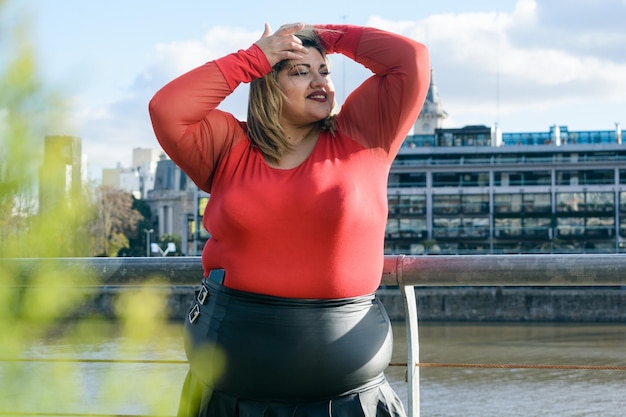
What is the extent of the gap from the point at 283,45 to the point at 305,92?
0.08 m

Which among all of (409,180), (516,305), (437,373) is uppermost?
(409,180)

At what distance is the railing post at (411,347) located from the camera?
1.79 m

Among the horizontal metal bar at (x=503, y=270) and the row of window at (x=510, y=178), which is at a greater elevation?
the row of window at (x=510, y=178)

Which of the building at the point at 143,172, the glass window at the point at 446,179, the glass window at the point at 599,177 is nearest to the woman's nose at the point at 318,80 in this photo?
the glass window at the point at 446,179

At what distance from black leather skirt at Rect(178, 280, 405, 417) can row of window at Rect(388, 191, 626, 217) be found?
157 feet

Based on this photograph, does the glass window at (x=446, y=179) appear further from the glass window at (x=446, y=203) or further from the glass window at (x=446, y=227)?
the glass window at (x=446, y=227)

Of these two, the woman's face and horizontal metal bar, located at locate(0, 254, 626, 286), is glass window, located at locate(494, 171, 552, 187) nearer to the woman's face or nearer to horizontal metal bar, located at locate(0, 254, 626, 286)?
horizontal metal bar, located at locate(0, 254, 626, 286)

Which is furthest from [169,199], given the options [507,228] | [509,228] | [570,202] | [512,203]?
[570,202]

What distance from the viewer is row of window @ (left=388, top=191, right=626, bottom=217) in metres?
48.5

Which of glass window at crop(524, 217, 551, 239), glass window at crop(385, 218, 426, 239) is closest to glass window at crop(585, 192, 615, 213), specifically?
glass window at crop(524, 217, 551, 239)

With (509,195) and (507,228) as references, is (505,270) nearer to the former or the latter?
(507,228)

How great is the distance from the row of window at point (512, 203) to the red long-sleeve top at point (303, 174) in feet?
157

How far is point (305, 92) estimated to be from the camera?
1.49 m

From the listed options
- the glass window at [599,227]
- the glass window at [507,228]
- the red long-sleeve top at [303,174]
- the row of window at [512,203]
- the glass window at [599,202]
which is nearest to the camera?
the red long-sleeve top at [303,174]
